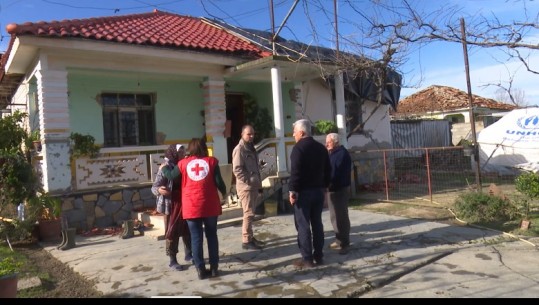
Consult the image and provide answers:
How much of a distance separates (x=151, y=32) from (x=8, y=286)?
6.78 m

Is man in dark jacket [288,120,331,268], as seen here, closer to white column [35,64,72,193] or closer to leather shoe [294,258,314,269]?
leather shoe [294,258,314,269]

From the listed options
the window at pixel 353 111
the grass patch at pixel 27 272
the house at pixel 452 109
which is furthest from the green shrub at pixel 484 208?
the house at pixel 452 109

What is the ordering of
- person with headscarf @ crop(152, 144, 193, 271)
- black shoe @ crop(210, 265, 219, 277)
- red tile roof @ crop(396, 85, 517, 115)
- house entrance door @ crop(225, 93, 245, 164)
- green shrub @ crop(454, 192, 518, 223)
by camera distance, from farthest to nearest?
red tile roof @ crop(396, 85, 517, 115), house entrance door @ crop(225, 93, 245, 164), green shrub @ crop(454, 192, 518, 223), person with headscarf @ crop(152, 144, 193, 271), black shoe @ crop(210, 265, 219, 277)

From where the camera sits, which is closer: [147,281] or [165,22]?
[147,281]

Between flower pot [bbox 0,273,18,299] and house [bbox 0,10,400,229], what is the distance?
13.2ft

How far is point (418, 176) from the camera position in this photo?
1324 centimetres

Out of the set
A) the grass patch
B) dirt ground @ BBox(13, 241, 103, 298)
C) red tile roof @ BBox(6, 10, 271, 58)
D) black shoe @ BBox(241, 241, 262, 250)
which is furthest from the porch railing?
black shoe @ BBox(241, 241, 262, 250)

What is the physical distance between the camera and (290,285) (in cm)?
464

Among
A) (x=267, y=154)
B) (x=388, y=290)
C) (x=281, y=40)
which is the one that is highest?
(x=281, y=40)

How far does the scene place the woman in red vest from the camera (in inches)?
192

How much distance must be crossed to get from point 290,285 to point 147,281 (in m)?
1.67

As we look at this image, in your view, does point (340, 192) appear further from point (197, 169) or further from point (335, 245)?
point (197, 169)
